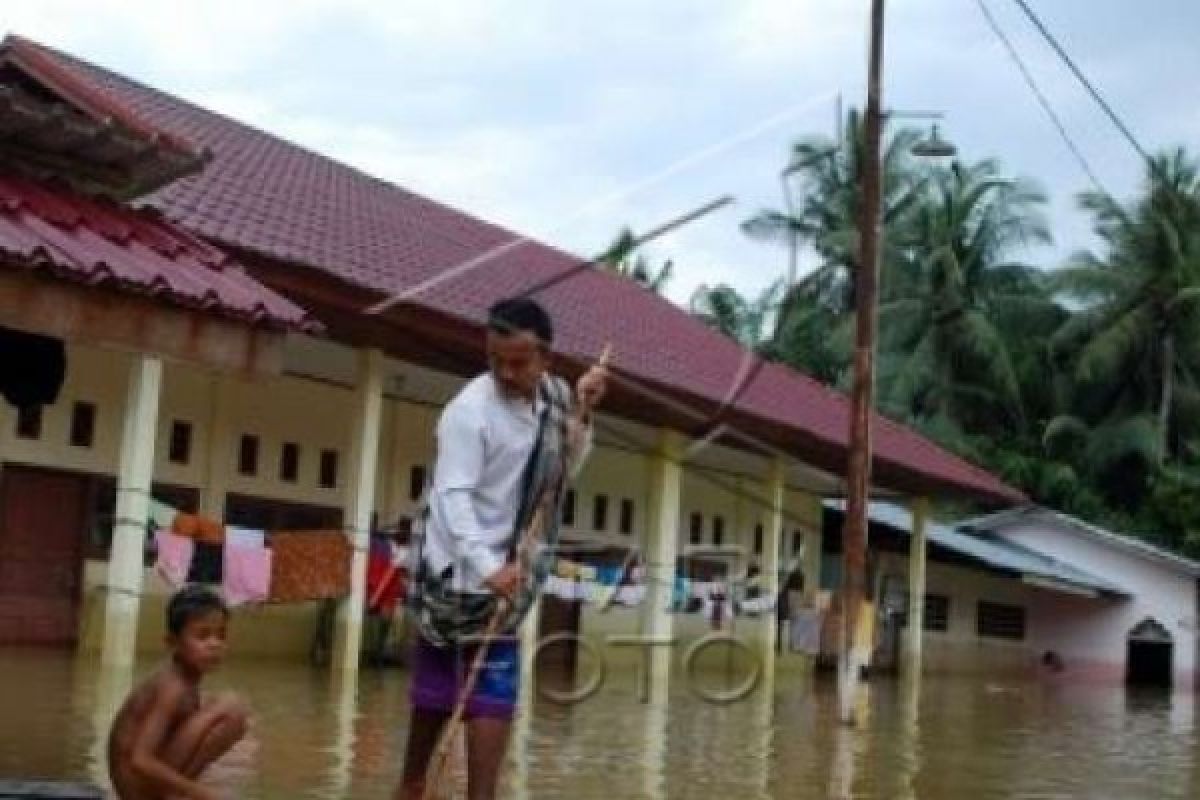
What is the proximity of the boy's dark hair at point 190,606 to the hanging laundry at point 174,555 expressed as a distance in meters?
10.7

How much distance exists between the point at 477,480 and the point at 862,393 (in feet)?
35.5

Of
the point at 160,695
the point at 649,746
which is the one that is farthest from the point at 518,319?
the point at 649,746

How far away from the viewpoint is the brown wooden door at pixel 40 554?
1631 centimetres

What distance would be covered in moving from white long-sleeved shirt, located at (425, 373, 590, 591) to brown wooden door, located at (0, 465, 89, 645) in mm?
12343

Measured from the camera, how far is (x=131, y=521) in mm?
14047

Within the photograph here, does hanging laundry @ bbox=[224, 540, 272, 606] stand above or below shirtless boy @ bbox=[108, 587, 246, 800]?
above

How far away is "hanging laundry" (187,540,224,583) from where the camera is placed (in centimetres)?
1578

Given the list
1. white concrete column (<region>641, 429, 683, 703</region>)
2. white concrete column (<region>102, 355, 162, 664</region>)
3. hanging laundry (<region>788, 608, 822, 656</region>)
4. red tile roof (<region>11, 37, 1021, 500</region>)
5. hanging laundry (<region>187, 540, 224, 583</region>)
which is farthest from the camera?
hanging laundry (<region>788, 608, 822, 656</region>)

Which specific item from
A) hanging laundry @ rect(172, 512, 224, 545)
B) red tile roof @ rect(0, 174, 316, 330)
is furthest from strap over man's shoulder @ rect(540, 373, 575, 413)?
hanging laundry @ rect(172, 512, 224, 545)

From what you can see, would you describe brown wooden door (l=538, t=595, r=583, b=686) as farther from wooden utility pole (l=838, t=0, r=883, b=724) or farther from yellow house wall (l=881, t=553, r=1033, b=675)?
yellow house wall (l=881, t=553, r=1033, b=675)

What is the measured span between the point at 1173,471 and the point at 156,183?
123 ft

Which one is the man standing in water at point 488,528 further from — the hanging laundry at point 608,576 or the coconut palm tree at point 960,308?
the coconut palm tree at point 960,308

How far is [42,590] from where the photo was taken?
54.8 feet

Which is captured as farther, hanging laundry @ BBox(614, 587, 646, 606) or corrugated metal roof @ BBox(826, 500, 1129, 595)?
corrugated metal roof @ BBox(826, 500, 1129, 595)
